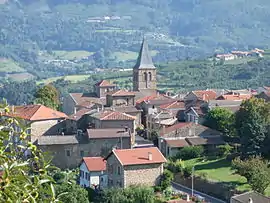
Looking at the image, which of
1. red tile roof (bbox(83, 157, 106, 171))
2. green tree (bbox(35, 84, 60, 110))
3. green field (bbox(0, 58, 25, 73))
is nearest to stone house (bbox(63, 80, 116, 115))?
green tree (bbox(35, 84, 60, 110))

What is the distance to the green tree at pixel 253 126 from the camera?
32406 millimetres

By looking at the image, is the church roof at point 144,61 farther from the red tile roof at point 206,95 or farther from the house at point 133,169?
the house at point 133,169

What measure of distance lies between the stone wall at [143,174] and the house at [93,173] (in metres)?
1.59

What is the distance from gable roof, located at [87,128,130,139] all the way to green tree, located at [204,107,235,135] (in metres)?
5.81

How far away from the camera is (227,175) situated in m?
30.2

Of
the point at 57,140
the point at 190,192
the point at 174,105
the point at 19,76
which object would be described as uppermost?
the point at 174,105

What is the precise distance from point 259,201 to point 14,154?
19985 mm

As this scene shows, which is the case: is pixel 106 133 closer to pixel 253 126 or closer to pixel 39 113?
pixel 39 113

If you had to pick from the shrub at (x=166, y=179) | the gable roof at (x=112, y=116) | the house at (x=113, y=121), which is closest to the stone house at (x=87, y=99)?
the gable roof at (x=112, y=116)

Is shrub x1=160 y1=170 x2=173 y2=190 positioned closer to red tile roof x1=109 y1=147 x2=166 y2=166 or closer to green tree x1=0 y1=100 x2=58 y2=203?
red tile roof x1=109 y1=147 x2=166 y2=166

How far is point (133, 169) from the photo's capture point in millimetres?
30359

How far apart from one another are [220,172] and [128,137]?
7.25 m

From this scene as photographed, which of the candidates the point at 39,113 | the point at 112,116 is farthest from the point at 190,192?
the point at 39,113

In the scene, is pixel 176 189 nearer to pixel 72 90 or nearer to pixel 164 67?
pixel 72 90
